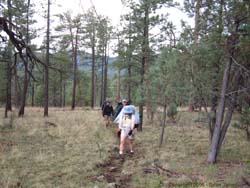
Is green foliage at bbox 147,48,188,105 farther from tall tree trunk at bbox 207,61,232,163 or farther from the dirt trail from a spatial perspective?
the dirt trail

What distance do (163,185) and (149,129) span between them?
9996 mm

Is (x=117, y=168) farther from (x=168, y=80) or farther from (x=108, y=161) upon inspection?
(x=168, y=80)

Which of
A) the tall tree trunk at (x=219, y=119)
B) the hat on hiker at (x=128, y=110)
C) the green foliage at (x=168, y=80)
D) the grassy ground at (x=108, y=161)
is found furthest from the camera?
the hat on hiker at (x=128, y=110)

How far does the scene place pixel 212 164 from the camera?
8.93 metres

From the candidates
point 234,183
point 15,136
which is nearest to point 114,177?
point 234,183

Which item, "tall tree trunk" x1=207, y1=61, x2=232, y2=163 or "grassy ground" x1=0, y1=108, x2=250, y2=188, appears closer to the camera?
"grassy ground" x1=0, y1=108, x2=250, y2=188

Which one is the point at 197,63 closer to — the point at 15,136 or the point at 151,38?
the point at 151,38

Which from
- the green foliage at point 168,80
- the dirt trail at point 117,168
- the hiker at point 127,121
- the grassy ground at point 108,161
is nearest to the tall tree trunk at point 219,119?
the grassy ground at point 108,161

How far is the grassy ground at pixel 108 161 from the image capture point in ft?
23.6

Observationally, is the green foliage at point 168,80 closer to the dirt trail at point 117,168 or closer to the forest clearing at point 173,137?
the forest clearing at point 173,137

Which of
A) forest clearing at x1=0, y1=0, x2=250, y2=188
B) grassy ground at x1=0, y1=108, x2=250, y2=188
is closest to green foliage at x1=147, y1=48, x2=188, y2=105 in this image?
forest clearing at x1=0, y1=0, x2=250, y2=188

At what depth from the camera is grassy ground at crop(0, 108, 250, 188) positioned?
719 centimetres

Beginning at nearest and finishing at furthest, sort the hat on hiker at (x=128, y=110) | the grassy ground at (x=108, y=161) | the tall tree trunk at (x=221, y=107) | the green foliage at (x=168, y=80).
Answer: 1. the grassy ground at (x=108, y=161)
2. the tall tree trunk at (x=221, y=107)
3. the green foliage at (x=168, y=80)
4. the hat on hiker at (x=128, y=110)

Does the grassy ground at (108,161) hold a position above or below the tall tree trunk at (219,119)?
below
